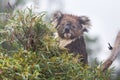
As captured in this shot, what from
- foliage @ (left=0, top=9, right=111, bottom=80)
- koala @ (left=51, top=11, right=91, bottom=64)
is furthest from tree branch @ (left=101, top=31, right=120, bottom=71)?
koala @ (left=51, top=11, right=91, bottom=64)

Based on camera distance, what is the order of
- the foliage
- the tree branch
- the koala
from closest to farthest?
the foliage
the tree branch
the koala

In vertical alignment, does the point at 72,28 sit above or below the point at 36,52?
above

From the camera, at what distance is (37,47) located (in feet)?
7.20

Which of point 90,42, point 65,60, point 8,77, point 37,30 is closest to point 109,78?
point 65,60

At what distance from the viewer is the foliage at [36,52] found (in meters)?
2.07

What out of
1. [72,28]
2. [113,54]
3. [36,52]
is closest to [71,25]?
[72,28]

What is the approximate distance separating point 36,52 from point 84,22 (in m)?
1.21

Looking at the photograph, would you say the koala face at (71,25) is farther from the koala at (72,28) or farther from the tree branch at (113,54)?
the tree branch at (113,54)

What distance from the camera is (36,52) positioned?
7.11ft

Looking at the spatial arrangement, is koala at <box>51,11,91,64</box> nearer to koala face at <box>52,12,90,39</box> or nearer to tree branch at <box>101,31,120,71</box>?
koala face at <box>52,12,90,39</box>

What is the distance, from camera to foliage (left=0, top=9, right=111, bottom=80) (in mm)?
2070

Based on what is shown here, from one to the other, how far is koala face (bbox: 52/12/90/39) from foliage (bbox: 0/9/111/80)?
101 centimetres

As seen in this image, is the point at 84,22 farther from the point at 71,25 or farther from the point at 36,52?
the point at 36,52

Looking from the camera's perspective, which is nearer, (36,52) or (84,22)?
(36,52)
